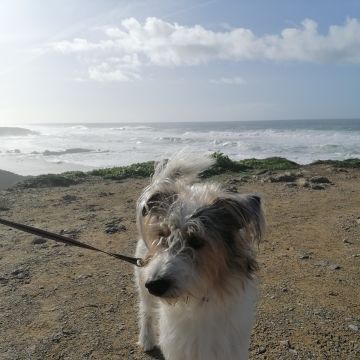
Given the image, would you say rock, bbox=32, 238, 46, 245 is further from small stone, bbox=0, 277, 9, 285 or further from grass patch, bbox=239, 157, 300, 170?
grass patch, bbox=239, 157, 300, 170

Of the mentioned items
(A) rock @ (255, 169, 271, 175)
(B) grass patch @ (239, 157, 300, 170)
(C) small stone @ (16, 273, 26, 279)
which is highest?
(B) grass patch @ (239, 157, 300, 170)

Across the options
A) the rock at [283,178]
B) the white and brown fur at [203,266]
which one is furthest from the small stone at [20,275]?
the rock at [283,178]

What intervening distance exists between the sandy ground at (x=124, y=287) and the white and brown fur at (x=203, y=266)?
1022mm

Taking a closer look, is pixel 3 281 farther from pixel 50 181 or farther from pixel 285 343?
pixel 50 181

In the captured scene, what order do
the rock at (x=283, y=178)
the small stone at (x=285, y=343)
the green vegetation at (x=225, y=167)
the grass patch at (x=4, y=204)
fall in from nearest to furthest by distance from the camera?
the small stone at (x=285, y=343) → the grass patch at (x=4, y=204) → the rock at (x=283, y=178) → the green vegetation at (x=225, y=167)

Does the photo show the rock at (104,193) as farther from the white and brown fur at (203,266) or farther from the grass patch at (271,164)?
the white and brown fur at (203,266)

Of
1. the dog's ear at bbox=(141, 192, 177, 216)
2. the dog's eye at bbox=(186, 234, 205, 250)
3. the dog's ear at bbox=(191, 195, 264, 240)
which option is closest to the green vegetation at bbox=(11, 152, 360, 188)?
the dog's ear at bbox=(141, 192, 177, 216)

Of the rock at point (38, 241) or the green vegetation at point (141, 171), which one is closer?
the rock at point (38, 241)

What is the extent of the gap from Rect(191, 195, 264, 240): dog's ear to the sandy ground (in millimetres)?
1506

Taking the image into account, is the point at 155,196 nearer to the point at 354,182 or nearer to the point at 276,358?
the point at 276,358

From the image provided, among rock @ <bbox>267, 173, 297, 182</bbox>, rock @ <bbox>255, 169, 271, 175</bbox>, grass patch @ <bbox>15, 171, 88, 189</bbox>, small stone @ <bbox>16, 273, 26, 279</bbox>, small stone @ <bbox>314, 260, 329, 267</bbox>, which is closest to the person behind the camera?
small stone @ <bbox>16, 273, 26, 279</bbox>

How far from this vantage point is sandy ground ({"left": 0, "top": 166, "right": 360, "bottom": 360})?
12.5 ft

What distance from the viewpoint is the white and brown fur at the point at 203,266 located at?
8.43ft

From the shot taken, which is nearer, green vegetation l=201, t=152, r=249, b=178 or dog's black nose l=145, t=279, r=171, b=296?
dog's black nose l=145, t=279, r=171, b=296
